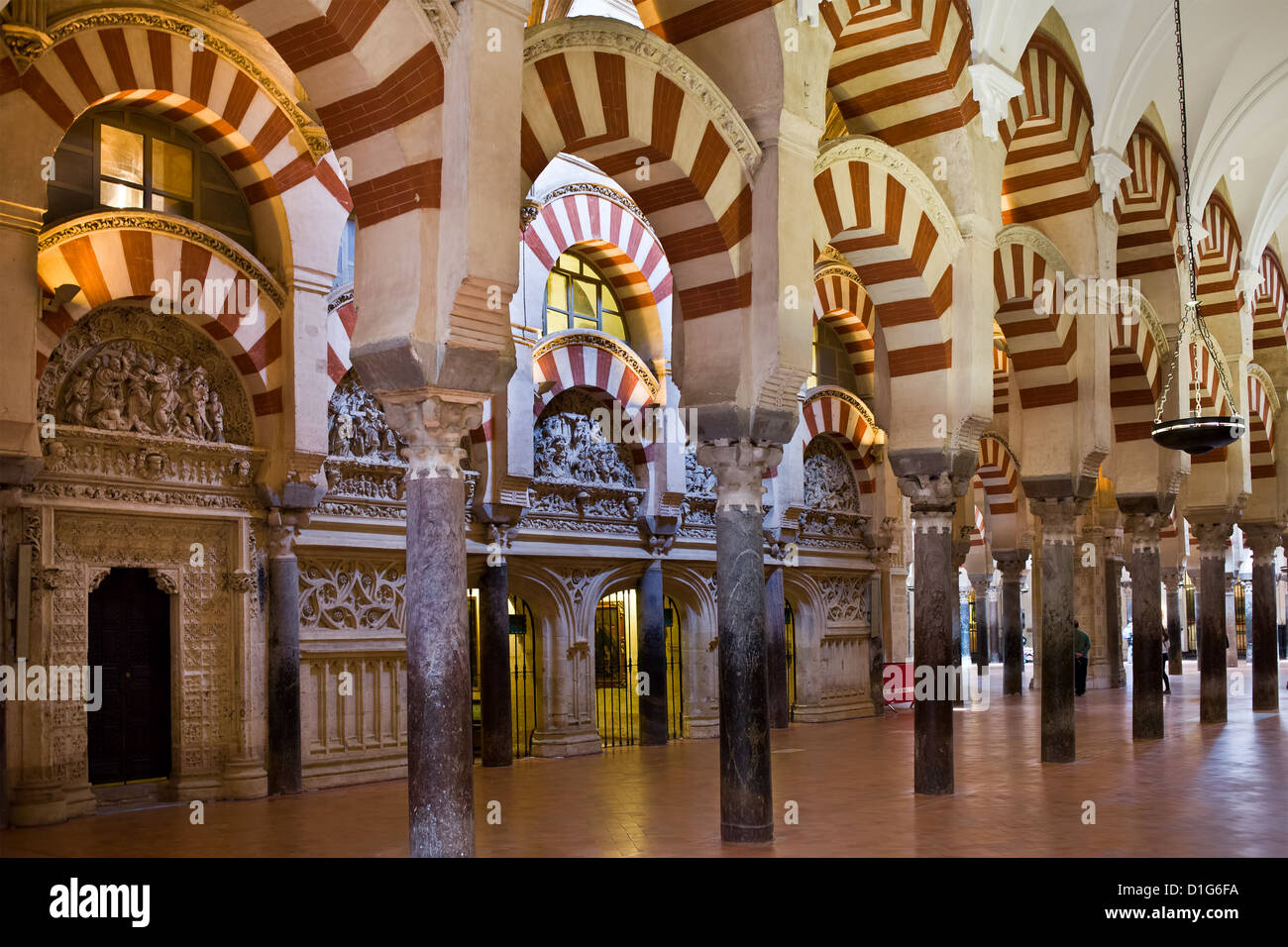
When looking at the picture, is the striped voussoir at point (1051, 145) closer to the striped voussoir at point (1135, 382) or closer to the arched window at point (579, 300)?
the striped voussoir at point (1135, 382)

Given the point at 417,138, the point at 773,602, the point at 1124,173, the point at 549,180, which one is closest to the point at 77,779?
the point at 417,138

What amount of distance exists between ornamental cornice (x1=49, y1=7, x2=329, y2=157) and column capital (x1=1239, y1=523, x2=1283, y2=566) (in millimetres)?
12004

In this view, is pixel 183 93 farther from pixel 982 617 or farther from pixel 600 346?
pixel 982 617

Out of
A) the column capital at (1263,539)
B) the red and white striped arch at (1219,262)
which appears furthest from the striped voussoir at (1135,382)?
the column capital at (1263,539)

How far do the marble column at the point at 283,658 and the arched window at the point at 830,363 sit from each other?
7.22 meters

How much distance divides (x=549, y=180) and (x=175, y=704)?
17.6 ft

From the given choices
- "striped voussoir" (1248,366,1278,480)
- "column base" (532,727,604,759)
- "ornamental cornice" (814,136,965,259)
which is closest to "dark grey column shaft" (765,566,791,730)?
"column base" (532,727,604,759)

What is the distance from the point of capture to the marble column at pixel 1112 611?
18.5 m

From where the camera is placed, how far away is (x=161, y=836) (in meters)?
6.66

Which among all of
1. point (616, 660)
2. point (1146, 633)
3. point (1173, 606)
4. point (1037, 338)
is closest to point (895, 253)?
point (1037, 338)

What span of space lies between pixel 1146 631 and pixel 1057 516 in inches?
91.6

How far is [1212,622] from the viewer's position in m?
12.9

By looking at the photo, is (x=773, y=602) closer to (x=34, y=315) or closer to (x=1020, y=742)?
(x=1020, y=742)

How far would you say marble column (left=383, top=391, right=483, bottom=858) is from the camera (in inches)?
178
